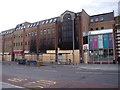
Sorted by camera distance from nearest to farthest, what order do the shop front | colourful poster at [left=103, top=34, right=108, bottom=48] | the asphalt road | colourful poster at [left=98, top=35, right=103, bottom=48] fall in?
1. the asphalt road
2. the shop front
3. colourful poster at [left=103, top=34, right=108, bottom=48]
4. colourful poster at [left=98, top=35, right=103, bottom=48]

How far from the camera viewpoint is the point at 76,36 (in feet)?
104

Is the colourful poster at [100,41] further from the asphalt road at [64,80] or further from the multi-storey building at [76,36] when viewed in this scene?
the asphalt road at [64,80]

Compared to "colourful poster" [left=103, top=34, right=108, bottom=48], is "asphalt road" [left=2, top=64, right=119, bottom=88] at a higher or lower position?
lower

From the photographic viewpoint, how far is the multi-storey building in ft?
87.2

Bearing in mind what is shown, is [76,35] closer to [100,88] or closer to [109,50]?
[109,50]

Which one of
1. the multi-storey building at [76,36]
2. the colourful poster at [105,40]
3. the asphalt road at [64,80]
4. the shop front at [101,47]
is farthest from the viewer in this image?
the multi-storey building at [76,36]

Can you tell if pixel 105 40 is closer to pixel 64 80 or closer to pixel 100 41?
pixel 100 41

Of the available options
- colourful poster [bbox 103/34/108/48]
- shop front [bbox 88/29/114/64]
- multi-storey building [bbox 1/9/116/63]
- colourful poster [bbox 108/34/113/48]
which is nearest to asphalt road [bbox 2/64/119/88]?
multi-storey building [bbox 1/9/116/63]

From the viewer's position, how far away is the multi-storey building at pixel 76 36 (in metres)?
26.6

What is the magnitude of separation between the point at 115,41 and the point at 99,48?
387cm

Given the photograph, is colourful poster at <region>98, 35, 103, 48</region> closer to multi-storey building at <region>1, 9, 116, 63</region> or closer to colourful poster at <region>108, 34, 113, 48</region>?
multi-storey building at <region>1, 9, 116, 63</region>

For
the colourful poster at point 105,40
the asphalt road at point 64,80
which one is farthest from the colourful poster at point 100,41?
the asphalt road at point 64,80

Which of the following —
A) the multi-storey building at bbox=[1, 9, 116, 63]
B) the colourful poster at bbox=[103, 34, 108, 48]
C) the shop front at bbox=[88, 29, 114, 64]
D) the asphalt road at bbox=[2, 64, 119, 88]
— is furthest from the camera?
the multi-storey building at bbox=[1, 9, 116, 63]

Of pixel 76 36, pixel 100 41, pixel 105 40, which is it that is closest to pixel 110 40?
pixel 105 40
